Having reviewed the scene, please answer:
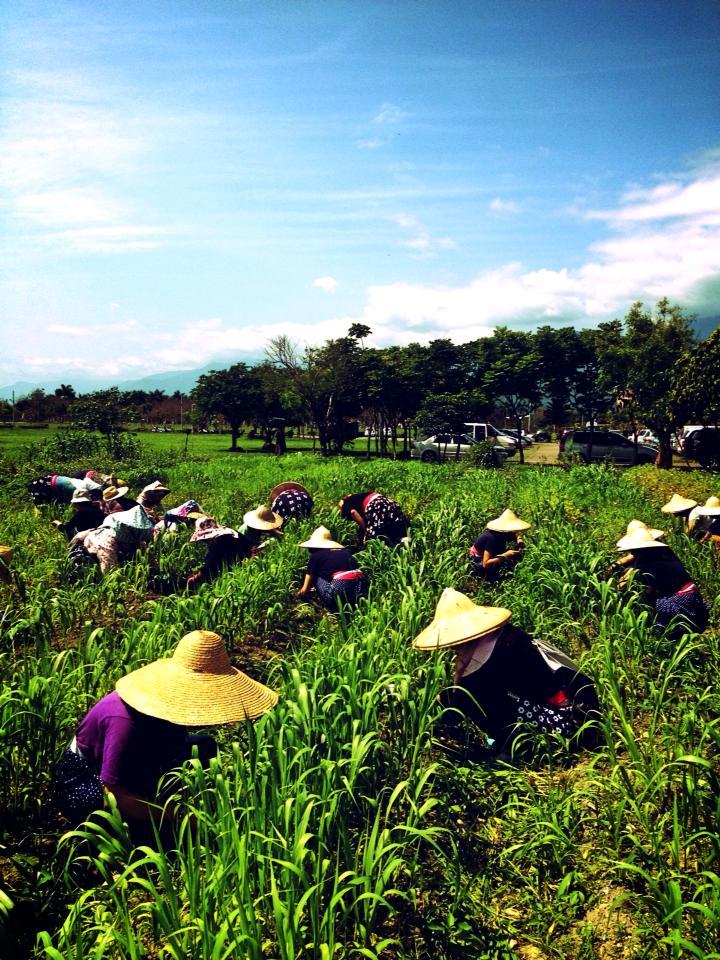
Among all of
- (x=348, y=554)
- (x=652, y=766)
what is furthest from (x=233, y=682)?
(x=348, y=554)

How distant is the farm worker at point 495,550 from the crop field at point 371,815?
0.95 m

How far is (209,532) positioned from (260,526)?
0.69 m

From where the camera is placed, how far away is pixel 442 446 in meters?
25.3

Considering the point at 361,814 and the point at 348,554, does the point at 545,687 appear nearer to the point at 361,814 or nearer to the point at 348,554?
the point at 361,814

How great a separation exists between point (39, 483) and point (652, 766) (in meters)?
9.13

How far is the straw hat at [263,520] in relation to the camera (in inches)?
281

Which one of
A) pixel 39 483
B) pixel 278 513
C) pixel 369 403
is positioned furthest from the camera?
pixel 369 403

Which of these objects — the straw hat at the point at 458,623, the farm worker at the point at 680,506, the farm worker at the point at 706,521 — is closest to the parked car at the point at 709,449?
the farm worker at the point at 680,506

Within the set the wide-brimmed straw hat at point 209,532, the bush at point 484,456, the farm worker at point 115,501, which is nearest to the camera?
the wide-brimmed straw hat at point 209,532

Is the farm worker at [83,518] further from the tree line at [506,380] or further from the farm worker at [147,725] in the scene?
the tree line at [506,380]

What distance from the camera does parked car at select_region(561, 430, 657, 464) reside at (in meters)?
23.5

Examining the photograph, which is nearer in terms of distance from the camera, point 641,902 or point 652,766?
point 641,902

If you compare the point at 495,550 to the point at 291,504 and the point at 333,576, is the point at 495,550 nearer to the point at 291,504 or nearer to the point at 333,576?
the point at 333,576

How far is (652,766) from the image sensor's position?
2766mm
